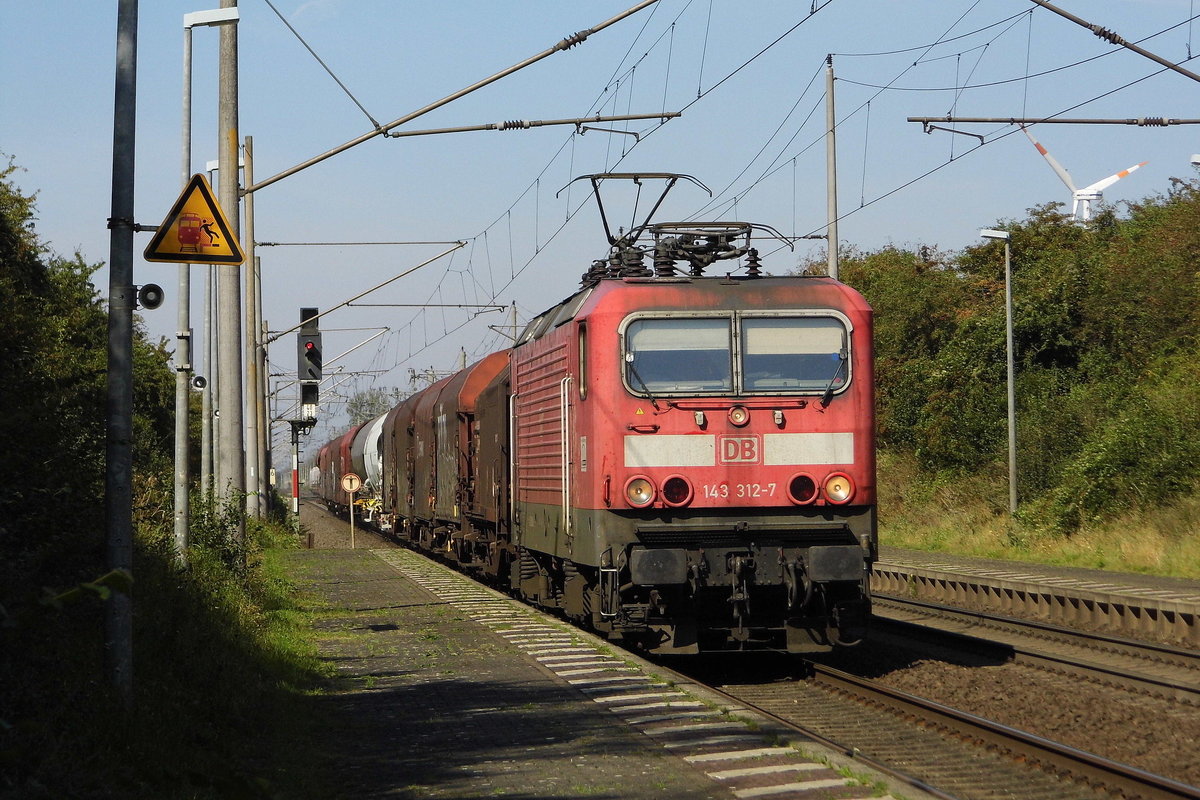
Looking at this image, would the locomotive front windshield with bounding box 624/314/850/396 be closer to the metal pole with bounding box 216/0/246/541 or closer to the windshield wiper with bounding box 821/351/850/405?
the windshield wiper with bounding box 821/351/850/405

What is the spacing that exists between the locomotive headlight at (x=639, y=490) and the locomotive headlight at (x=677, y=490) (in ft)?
0.38

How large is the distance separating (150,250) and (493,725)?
13.0 feet

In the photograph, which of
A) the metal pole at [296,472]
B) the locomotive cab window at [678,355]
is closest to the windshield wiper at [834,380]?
the locomotive cab window at [678,355]

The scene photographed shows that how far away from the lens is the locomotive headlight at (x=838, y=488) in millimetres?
11359

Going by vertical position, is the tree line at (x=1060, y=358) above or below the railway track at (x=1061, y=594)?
above

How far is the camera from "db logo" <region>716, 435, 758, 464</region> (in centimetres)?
1134

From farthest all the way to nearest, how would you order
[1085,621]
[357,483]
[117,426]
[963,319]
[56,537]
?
[357,483] < [963,319] < [1085,621] < [56,537] < [117,426]

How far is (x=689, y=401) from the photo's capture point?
37.5ft

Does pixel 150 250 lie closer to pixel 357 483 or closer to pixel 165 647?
pixel 165 647

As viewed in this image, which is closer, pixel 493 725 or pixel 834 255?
pixel 493 725

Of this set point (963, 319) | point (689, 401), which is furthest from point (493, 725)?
point (963, 319)

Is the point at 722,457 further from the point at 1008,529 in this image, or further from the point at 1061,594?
the point at 1008,529

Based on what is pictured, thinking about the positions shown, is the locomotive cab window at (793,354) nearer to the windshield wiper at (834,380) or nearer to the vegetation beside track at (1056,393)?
the windshield wiper at (834,380)

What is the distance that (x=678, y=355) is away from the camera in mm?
11648
